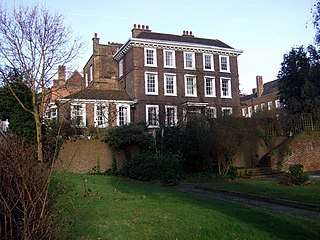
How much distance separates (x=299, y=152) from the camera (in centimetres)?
2619

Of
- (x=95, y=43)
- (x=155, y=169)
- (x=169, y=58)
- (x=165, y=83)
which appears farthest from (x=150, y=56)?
(x=155, y=169)

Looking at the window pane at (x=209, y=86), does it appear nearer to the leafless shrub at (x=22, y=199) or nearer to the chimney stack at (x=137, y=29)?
the chimney stack at (x=137, y=29)

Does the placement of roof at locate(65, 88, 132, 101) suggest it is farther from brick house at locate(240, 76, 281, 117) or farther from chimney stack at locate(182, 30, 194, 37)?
brick house at locate(240, 76, 281, 117)

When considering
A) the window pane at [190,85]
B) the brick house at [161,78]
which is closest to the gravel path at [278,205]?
the brick house at [161,78]

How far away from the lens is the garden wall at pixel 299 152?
25098mm

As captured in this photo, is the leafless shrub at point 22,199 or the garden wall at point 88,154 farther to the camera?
the garden wall at point 88,154

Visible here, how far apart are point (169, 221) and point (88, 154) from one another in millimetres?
16533

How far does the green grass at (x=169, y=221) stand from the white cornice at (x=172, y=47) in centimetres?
2933

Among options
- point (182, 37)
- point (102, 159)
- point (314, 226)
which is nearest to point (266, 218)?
point (314, 226)

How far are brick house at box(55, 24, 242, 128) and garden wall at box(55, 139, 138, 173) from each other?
931cm

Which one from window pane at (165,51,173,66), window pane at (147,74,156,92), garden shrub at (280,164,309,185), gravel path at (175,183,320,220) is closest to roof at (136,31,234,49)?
window pane at (165,51,173,66)

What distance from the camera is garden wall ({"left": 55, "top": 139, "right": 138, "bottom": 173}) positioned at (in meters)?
23.4

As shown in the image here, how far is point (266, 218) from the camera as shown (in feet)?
29.0

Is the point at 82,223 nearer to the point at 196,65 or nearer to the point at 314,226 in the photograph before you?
the point at 314,226
